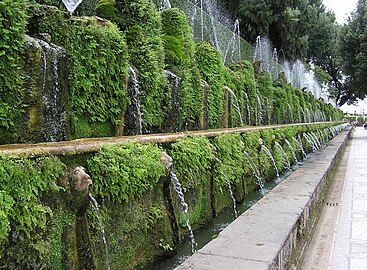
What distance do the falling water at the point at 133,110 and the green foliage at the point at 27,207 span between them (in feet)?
5.94

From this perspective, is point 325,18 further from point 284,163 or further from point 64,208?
point 64,208

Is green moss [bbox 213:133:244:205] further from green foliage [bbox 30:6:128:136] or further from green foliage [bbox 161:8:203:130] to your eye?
green foliage [bbox 30:6:128:136]

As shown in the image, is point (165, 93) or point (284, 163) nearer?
point (165, 93)

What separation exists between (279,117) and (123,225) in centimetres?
932

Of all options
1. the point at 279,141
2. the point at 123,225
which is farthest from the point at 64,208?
the point at 279,141

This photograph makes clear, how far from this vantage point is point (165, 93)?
4.64 meters

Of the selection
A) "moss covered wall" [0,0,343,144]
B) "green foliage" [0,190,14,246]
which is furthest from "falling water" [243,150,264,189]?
"green foliage" [0,190,14,246]

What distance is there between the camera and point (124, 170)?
2.71m

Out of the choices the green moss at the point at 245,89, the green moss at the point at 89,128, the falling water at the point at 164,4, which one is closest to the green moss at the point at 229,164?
the green moss at the point at 89,128

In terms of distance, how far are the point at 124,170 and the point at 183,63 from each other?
291cm

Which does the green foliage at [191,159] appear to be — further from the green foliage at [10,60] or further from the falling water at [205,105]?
the falling water at [205,105]

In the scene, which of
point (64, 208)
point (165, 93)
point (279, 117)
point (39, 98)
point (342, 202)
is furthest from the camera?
point (279, 117)

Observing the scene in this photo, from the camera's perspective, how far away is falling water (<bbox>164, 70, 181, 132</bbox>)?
4.82 meters

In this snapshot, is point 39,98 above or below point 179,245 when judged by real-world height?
above
